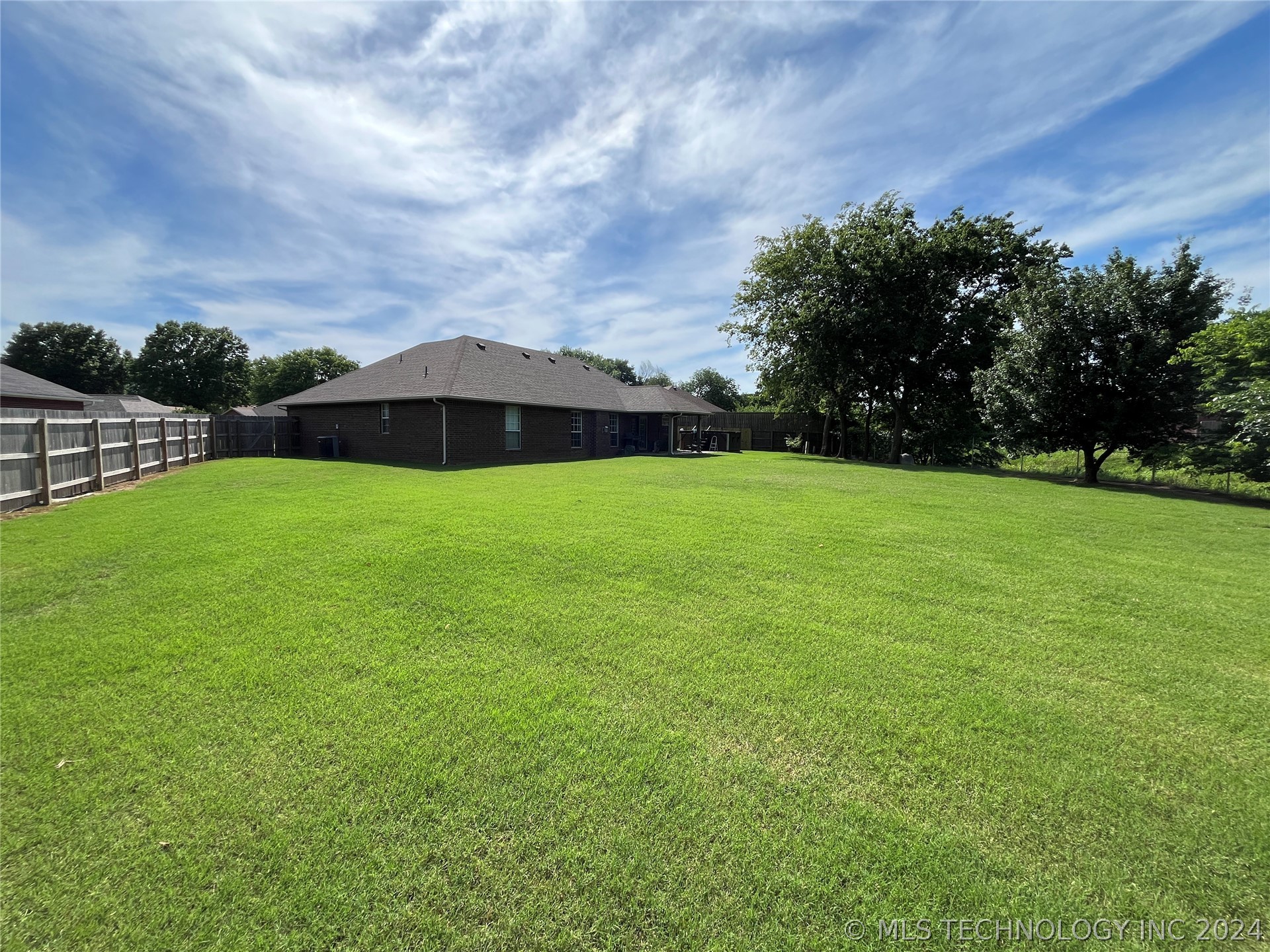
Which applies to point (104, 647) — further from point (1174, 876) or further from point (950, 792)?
point (1174, 876)

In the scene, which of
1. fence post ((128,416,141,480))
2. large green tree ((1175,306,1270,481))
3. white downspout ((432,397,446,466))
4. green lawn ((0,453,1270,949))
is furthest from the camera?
white downspout ((432,397,446,466))

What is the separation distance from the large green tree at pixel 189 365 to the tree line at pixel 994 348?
189 feet

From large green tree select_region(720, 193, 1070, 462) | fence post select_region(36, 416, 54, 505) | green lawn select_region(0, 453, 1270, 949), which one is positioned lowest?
green lawn select_region(0, 453, 1270, 949)

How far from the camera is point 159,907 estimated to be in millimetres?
1907

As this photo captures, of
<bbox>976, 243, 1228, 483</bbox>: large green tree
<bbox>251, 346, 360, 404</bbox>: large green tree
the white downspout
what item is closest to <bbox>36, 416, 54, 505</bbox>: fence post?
the white downspout

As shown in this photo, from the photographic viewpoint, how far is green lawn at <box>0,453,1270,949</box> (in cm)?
197

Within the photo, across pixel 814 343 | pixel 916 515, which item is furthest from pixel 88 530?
pixel 814 343

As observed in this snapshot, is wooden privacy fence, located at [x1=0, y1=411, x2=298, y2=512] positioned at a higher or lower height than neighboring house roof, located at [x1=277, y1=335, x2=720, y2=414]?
lower

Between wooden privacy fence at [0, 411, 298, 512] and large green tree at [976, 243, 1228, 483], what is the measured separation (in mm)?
26318

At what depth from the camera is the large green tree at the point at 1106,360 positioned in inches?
595

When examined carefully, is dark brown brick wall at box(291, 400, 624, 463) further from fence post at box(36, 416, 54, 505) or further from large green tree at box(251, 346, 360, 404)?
large green tree at box(251, 346, 360, 404)

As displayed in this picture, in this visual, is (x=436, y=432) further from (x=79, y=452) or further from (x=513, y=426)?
(x=79, y=452)

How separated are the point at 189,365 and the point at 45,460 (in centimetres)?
6011

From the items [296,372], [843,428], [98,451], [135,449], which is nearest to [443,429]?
[135,449]
